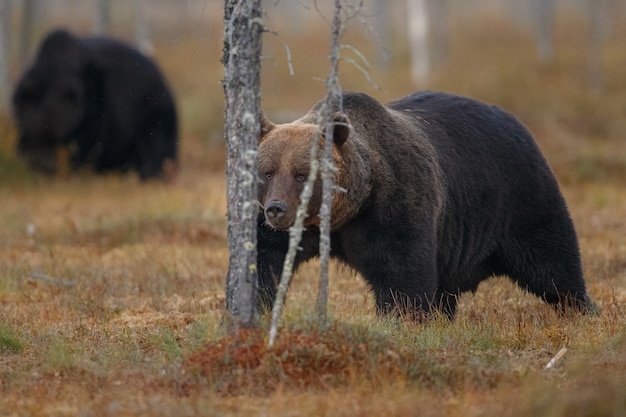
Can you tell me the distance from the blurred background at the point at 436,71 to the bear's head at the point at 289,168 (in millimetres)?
4054

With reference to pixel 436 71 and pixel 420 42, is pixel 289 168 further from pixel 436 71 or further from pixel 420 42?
pixel 436 71

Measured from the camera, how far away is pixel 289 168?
6469 millimetres

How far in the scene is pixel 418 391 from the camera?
5.18 metres

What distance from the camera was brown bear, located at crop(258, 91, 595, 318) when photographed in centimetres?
668

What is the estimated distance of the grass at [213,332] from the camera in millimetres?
5039

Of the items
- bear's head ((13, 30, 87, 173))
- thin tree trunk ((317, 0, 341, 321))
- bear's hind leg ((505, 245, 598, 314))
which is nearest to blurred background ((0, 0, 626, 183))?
bear's head ((13, 30, 87, 173))

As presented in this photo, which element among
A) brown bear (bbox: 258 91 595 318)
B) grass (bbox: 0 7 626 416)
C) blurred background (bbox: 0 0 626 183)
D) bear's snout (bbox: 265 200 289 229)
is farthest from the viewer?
blurred background (bbox: 0 0 626 183)

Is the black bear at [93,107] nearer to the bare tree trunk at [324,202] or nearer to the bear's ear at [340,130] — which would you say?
the bear's ear at [340,130]

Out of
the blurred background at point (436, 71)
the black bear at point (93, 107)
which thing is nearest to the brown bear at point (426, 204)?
the blurred background at point (436, 71)

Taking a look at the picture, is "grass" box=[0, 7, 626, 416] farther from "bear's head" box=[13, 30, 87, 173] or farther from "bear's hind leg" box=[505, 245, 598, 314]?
"bear's head" box=[13, 30, 87, 173]

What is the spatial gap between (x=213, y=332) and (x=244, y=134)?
1.28 metres

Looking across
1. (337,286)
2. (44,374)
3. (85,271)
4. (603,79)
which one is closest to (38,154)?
(85,271)

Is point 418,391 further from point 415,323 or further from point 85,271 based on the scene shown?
point 85,271

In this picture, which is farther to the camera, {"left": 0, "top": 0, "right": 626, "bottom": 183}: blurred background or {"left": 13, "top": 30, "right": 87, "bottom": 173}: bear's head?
{"left": 0, "top": 0, "right": 626, "bottom": 183}: blurred background
